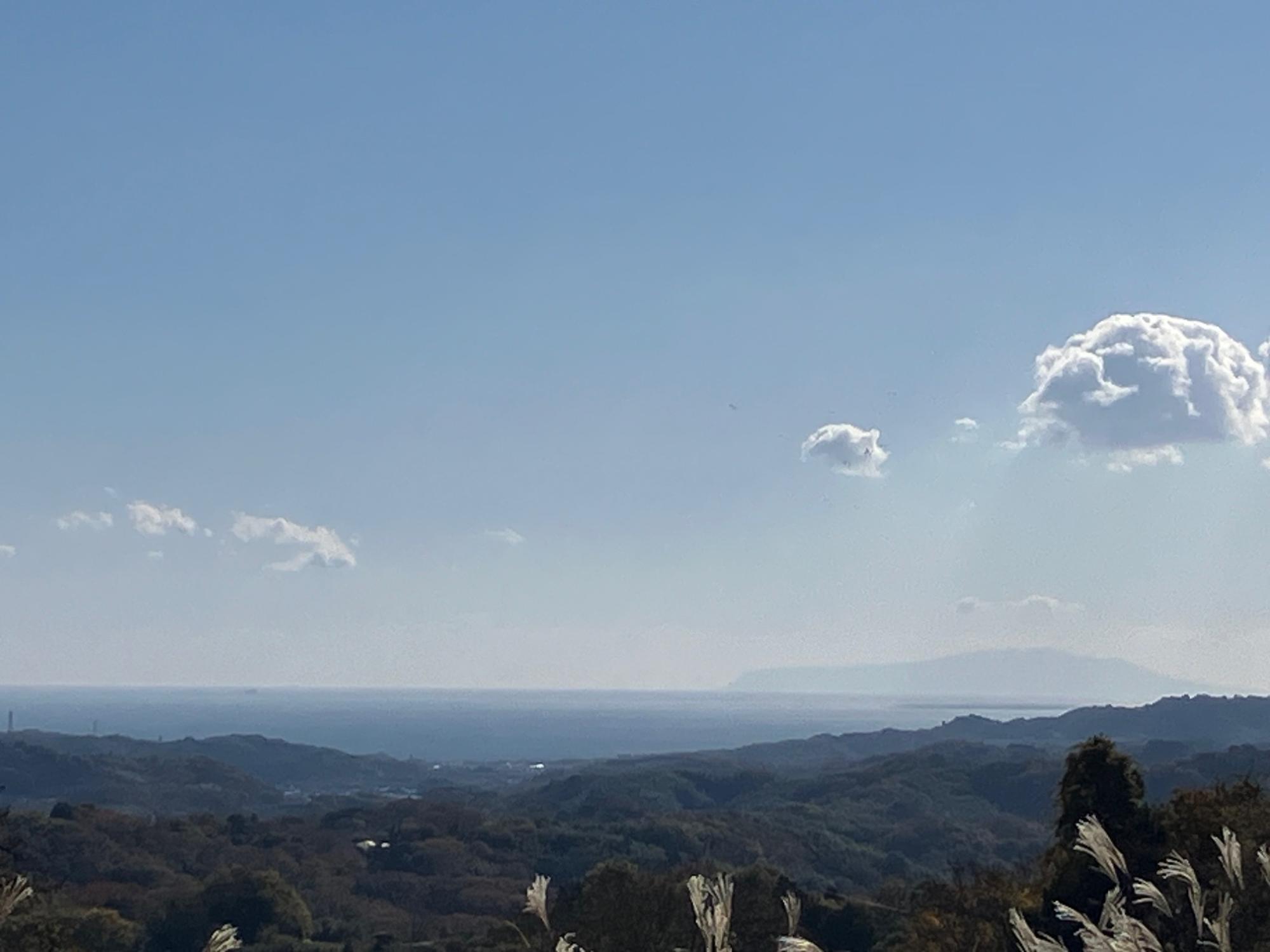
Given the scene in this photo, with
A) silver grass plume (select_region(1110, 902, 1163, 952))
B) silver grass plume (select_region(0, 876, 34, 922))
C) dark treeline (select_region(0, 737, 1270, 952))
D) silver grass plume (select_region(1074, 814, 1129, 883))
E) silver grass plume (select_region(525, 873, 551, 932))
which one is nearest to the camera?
silver grass plume (select_region(1110, 902, 1163, 952))

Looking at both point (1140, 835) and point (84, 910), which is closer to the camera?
point (1140, 835)

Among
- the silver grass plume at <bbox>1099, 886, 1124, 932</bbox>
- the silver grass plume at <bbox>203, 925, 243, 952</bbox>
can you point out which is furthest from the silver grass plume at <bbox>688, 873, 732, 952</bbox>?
the silver grass plume at <bbox>203, 925, 243, 952</bbox>

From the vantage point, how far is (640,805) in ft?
370

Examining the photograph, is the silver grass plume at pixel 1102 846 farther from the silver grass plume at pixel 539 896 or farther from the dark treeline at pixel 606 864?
the dark treeline at pixel 606 864

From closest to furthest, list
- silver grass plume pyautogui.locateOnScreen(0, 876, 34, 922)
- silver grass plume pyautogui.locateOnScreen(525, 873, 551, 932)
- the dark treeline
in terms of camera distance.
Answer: silver grass plume pyautogui.locateOnScreen(0, 876, 34, 922) → silver grass plume pyautogui.locateOnScreen(525, 873, 551, 932) → the dark treeline

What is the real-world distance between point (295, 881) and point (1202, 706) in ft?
525

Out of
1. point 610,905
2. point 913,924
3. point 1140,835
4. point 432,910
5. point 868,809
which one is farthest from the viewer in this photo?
point 868,809

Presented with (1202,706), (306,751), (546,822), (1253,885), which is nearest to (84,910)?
(1253,885)

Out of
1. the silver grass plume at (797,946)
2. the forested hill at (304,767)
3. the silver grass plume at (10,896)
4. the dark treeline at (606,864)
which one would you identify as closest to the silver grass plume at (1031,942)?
the silver grass plume at (797,946)

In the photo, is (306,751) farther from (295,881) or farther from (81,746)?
(295,881)

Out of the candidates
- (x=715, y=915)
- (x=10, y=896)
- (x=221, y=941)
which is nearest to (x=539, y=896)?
(x=715, y=915)

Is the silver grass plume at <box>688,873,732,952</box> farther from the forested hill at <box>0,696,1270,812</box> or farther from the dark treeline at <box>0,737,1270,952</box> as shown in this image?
the forested hill at <box>0,696,1270,812</box>

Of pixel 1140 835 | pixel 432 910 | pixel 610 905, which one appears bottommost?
pixel 432 910

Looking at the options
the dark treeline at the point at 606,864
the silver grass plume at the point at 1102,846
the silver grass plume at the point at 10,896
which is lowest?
the dark treeline at the point at 606,864
